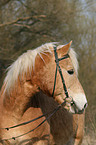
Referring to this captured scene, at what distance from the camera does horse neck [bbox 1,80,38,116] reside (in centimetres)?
225

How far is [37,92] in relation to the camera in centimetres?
232

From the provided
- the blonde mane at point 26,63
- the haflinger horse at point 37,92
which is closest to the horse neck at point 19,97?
the haflinger horse at point 37,92

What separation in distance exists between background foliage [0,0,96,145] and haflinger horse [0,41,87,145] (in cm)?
502

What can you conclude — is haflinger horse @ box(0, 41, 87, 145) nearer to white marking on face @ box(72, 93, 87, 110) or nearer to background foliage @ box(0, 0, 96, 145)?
white marking on face @ box(72, 93, 87, 110)

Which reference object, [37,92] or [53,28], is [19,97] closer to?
[37,92]

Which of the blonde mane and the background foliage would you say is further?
the background foliage

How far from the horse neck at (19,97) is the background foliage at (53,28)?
504 cm

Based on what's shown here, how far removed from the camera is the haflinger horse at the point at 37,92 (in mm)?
2139

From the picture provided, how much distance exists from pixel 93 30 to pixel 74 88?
633 cm

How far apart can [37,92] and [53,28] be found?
6.13 metres

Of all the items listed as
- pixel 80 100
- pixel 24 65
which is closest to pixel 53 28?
pixel 24 65

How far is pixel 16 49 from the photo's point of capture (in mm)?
7609

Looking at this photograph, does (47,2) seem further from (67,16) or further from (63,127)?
(63,127)

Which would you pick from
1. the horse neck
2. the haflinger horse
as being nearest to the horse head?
the haflinger horse
